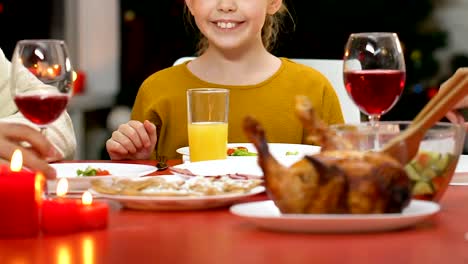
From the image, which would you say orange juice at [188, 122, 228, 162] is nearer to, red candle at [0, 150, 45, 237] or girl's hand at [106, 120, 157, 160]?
girl's hand at [106, 120, 157, 160]

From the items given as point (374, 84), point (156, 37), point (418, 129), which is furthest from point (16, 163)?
point (156, 37)

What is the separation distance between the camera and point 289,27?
5363mm

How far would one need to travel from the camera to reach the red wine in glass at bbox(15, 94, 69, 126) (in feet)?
5.23

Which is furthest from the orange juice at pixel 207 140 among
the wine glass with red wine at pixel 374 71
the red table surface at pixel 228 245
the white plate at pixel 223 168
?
the red table surface at pixel 228 245

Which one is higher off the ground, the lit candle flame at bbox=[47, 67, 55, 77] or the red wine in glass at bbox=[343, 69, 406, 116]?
the lit candle flame at bbox=[47, 67, 55, 77]

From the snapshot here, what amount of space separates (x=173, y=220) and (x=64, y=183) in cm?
17

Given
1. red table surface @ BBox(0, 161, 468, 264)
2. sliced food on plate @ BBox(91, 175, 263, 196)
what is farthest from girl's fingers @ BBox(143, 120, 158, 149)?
red table surface @ BBox(0, 161, 468, 264)

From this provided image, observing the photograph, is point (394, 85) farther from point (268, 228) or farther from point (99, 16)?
point (99, 16)

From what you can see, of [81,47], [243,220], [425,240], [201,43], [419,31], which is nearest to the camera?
[425,240]

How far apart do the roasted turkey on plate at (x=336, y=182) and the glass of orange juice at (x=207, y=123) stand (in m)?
0.77

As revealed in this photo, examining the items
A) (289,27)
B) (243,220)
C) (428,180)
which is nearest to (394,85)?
(428,180)

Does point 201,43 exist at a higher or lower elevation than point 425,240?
higher

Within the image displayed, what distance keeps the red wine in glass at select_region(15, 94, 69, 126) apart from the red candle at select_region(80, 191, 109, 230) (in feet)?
1.03

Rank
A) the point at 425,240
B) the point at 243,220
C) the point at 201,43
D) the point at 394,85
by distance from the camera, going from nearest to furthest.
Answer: the point at 425,240, the point at 243,220, the point at 394,85, the point at 201,43
